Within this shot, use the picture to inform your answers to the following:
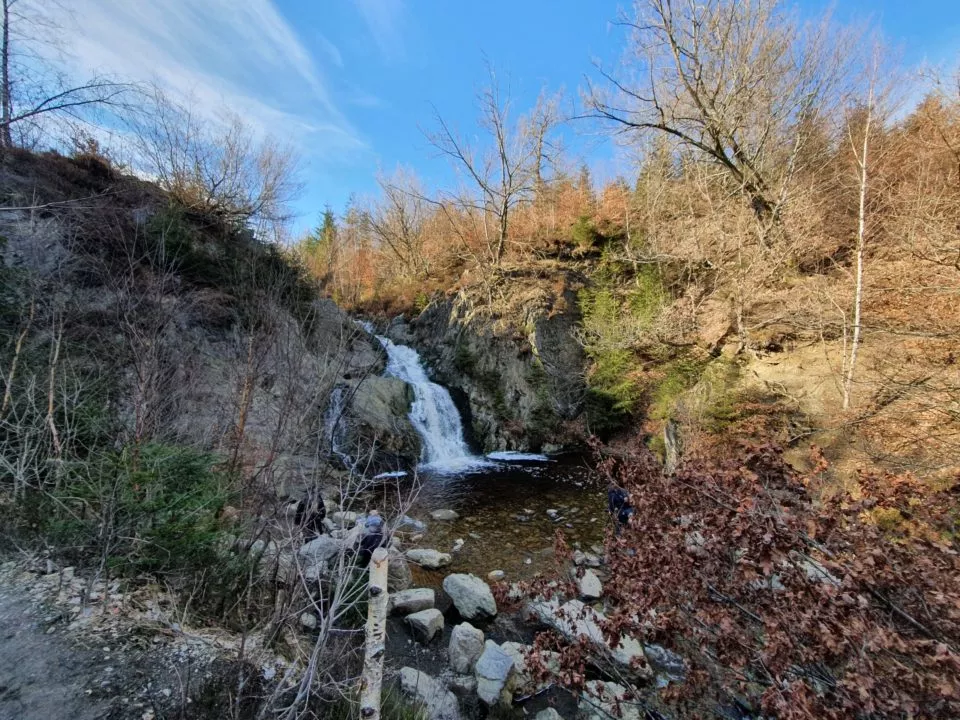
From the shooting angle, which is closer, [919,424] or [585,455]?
[919,424]

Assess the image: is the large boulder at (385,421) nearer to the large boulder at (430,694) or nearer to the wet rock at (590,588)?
the wet rock at (590,588)

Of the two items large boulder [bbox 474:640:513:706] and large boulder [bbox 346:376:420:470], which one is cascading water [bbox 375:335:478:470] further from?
large boulder [bbox 474:640:513:706]

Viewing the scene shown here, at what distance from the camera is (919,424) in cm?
700

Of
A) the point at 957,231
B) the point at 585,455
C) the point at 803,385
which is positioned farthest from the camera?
the point at 585,455

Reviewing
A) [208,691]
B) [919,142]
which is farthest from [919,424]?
[208,691]

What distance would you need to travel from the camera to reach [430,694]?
420 centimetres

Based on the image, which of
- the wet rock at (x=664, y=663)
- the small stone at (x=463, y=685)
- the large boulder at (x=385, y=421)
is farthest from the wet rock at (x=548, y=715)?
the large boulder at (x=385, y=421)

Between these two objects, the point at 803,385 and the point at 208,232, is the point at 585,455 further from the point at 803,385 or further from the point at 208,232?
the point at 208,232

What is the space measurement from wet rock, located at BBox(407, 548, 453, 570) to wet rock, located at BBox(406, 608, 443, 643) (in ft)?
5.51

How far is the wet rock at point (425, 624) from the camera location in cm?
527

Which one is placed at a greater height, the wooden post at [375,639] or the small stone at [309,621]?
the wooden post at [375,639]

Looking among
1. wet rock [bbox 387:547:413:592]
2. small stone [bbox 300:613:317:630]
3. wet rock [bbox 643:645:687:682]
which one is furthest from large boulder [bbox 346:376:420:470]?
wet rock [bbox 643:645:687:682]

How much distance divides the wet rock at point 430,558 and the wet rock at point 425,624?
1.68 m

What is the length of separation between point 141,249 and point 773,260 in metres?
18.2
